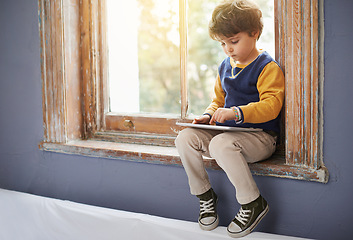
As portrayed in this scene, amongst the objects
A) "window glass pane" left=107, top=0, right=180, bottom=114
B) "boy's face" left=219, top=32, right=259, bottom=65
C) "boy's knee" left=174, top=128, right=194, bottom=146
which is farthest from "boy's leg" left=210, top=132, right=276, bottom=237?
"window glass pane" left=107, top=0, right=180, bottom=114

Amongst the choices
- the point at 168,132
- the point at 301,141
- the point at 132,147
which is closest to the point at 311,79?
the point at 301,141

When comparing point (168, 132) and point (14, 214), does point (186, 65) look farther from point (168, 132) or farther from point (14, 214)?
point (14, 214)

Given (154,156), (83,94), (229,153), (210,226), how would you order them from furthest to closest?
(83,94) → (154,156) → (210,226) → (229,153)

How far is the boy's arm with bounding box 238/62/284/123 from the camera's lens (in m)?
1.22

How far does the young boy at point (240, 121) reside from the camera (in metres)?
1.21

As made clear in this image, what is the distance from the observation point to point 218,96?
146 cm

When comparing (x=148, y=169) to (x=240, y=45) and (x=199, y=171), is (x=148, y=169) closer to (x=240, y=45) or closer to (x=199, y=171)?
(x=199, y=171)

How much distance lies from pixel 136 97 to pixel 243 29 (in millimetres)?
732

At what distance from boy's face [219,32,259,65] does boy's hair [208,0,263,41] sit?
0.02 m

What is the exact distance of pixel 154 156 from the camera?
1.50m

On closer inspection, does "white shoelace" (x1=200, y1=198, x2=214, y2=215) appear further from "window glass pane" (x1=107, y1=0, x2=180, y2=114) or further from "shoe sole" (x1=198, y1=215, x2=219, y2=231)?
"window glass pane" (x1=107, y1=0, x2=180, y2=114)

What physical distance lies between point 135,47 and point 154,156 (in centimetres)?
61

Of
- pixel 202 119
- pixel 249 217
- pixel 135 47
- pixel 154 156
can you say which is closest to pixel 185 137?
pixel 202 119

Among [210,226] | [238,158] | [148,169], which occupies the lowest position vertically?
[210,226]
